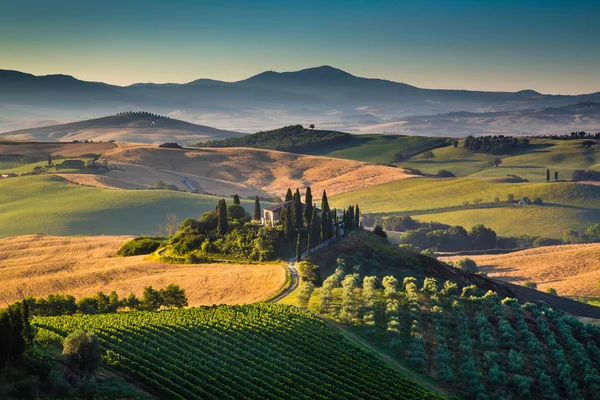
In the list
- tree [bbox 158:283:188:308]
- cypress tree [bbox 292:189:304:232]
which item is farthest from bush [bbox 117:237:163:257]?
tree [bbox 158:283:188:308]

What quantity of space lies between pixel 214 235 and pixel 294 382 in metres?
53.4

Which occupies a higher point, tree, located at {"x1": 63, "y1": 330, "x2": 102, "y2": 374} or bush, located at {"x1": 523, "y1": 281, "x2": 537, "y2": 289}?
tree, located at {"x1": 63, "y1": 330, "x2": 102, "y2": 374}

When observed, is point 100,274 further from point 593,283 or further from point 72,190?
point 72,190

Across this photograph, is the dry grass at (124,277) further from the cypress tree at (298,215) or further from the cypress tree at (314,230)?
the cypress tree at (298,215)

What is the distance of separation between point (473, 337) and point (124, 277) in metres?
41.4

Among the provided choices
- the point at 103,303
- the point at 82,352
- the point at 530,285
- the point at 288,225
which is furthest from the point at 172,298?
the point at 530,285

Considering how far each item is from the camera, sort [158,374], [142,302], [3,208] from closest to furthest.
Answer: [158,374] < [142,302] < [3,208]

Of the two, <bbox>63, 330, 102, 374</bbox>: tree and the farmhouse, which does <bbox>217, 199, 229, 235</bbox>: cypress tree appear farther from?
<bbox>63, 330, 102, 374</bbox>: tree

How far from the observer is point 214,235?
3794 inches

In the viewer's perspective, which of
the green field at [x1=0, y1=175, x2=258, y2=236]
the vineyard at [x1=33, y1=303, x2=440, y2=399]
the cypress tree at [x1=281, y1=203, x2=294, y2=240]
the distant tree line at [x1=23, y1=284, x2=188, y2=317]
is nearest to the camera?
the vineyard at [x1=33, y1=303, x2=440, y2=399]

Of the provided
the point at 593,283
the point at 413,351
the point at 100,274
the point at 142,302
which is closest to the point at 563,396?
the point at 413,351

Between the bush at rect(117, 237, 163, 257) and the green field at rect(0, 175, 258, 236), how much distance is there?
43.3m

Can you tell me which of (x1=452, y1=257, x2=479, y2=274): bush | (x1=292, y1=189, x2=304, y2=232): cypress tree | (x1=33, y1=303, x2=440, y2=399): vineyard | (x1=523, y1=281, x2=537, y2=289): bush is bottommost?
(x1=452, y1=257, x2=479, y2=274): bush

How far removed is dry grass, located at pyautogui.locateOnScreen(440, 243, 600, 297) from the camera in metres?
113
